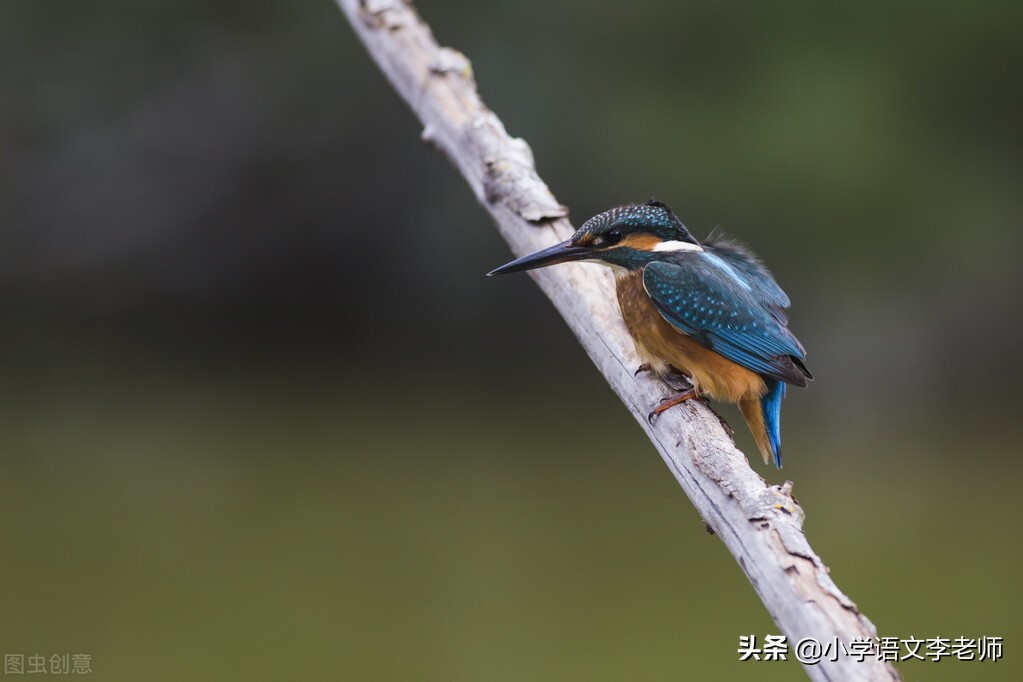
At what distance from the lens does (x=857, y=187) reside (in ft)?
25.4

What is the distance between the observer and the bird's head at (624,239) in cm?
219

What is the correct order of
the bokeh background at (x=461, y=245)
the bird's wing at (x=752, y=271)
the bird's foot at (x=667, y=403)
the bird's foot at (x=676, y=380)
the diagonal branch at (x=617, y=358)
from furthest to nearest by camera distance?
the bokeh background at (x=461, y=245) < the bird's wing at (x=752, y=271) < the bird's foot at (x=676, y=380) < the bird's foot at (x=667, y=403) < the diagonal branch at (x=617, y=358)

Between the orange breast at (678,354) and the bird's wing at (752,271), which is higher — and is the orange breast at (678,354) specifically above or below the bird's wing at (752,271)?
below

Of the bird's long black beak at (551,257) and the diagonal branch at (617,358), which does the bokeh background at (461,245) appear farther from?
the bird's long black beak at (551,257)

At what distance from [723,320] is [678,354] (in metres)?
0.13

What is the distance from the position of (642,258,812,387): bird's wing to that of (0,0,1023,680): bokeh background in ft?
12.7

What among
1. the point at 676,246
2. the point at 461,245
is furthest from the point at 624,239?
the point at 461,245

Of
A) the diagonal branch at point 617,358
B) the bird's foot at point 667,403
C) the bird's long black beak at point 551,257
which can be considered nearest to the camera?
the diagonal branch at point 617,358

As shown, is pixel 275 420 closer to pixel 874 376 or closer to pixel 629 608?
pixel 629 608

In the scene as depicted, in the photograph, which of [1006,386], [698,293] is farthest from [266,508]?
[1006,386]

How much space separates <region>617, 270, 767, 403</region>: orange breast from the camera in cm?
210

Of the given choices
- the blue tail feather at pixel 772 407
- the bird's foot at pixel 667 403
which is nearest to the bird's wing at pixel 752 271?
the blue tail feather at pixel 772 407

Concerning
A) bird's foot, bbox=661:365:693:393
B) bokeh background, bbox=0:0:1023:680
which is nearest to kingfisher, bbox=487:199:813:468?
bird's foot, bbox=661:365:693:393

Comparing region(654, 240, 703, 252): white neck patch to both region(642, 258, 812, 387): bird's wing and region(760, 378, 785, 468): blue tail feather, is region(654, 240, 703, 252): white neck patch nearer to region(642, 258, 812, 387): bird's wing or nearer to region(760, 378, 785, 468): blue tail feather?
region(642, 258, 812, 387): bird's wing
